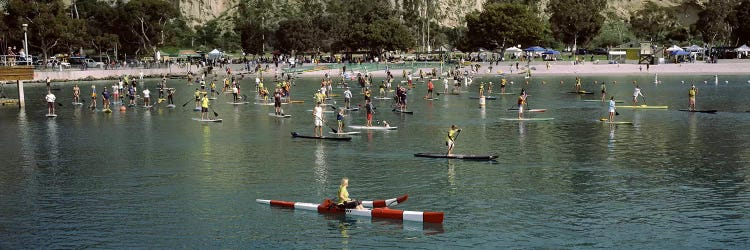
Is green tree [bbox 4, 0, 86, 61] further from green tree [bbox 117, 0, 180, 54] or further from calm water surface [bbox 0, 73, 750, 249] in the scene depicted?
calm water surface [bbox 0, 73, 750, 249]

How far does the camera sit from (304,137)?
197 ft

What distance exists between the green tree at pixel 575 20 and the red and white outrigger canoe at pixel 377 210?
162 meters

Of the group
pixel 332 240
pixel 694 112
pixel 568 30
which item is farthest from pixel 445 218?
pixel 568 30

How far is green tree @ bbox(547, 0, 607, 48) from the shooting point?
628 feet

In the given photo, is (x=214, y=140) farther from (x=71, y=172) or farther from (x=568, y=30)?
(x=568, y=30)

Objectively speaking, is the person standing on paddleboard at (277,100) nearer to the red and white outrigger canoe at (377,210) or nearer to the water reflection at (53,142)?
the water reflection at (53,142)

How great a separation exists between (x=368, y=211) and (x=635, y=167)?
18.3 m

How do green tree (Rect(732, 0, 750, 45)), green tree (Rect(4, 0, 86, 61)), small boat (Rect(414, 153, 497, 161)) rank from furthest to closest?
1. green tree (Rect(732, 0, 750, 45))
2. green tree (Rect(4, 0, 86, 61))
3. small boat (Rect(414, 153, 497, 161))

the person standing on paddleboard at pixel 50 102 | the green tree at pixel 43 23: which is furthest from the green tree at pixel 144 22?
the person standing on paddleboard at pixel 50 102

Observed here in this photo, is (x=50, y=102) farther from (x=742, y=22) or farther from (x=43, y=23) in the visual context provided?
(x=742, y=22)

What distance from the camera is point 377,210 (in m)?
35.5

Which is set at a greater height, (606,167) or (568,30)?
(568,30)

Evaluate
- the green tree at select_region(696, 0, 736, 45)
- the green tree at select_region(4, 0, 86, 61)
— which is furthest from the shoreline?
the green tree at select_region(696, 0, 736, 45)

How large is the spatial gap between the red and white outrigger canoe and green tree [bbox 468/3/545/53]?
488 feet
